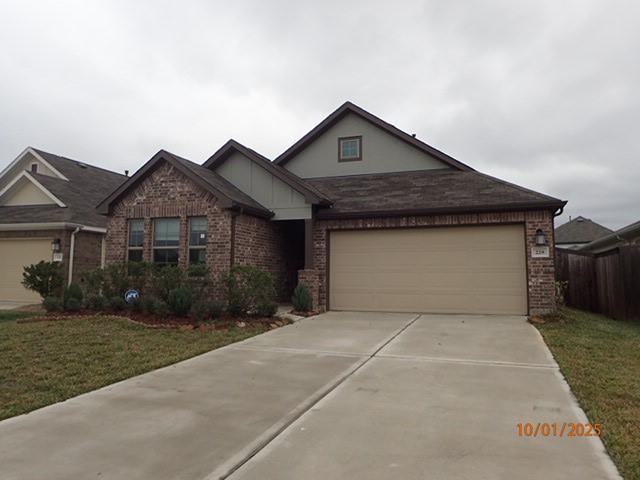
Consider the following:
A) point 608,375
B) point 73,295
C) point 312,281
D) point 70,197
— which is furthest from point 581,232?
point 73,295

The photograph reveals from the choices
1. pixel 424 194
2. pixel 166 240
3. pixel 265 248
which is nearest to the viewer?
pixel 166 240

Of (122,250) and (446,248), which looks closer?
(446,248)

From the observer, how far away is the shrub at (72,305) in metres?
10.7

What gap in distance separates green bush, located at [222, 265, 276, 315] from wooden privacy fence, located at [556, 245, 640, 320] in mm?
9047

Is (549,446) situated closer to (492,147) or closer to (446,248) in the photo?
(446,248)

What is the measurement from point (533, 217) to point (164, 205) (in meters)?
10.1

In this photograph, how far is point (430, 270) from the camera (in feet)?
38.8

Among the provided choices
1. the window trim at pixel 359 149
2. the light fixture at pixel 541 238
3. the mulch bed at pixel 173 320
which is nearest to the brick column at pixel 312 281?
the mulch bed at pixel 173 320

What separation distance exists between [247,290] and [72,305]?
455 centimetres

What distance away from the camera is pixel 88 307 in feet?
35.7

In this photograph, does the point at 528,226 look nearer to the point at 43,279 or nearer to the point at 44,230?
the point at 43,279

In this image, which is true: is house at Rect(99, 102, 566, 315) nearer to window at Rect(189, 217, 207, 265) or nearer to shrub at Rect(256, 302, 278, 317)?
window at Rect(189, 217, 207, 265)

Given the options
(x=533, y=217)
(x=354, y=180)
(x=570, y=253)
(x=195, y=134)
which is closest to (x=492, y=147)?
(x=570, y=253)

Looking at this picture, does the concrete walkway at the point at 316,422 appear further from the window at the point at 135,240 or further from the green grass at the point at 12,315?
the green grass at the point at 12,315
